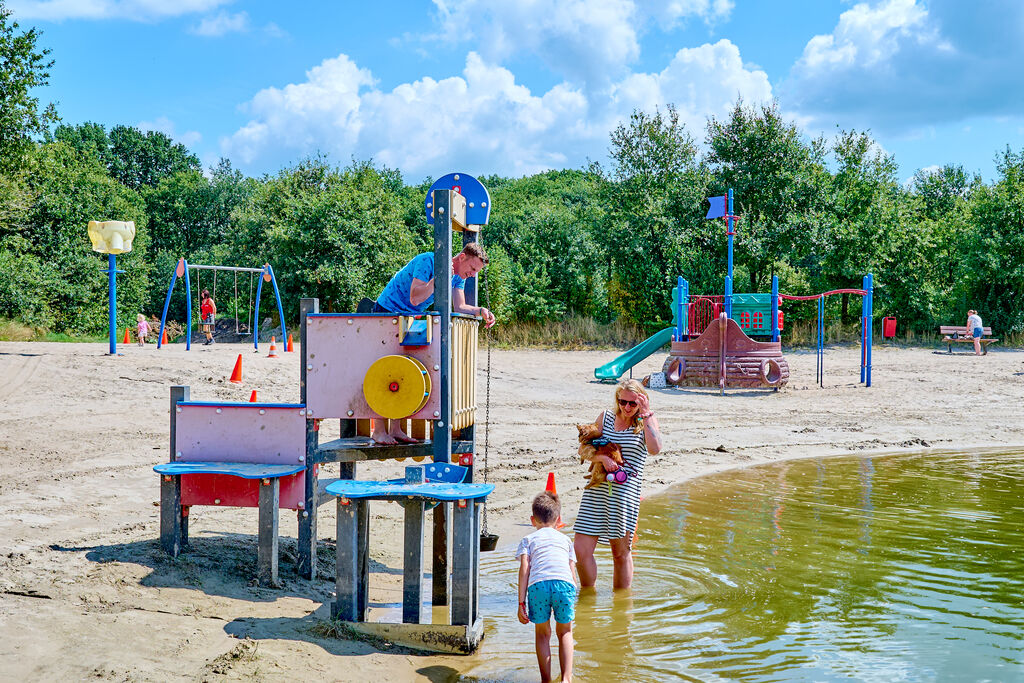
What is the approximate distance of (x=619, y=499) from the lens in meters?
6.07

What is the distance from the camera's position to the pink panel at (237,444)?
6.03m

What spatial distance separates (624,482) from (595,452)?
11.7 inches

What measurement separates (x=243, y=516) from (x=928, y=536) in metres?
6.44

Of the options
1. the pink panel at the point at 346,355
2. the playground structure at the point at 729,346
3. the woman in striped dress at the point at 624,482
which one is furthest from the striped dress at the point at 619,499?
the playground structure at the point at 729,346

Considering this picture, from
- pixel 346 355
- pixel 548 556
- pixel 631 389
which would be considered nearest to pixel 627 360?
pixel 631 389

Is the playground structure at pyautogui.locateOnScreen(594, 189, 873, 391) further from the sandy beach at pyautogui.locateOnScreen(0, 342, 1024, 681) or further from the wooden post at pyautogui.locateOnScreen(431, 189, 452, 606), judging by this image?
the wooden post at pyautogui.locateOnScreen(431, 189, 452, 606)

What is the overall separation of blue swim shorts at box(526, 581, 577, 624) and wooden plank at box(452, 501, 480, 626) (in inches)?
18.2

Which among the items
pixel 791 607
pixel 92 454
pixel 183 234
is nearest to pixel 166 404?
pixel 92 454

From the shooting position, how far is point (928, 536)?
7.99 metres

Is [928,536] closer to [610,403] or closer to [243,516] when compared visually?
[243,516]

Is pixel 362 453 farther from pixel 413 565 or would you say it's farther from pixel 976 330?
pixel 976 330

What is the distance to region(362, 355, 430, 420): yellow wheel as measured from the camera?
5562 millimetres

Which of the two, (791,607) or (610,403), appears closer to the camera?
(791,607)

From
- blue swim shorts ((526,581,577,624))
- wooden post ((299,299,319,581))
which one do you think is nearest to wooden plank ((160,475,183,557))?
wooden post ((299,299,319,581))
